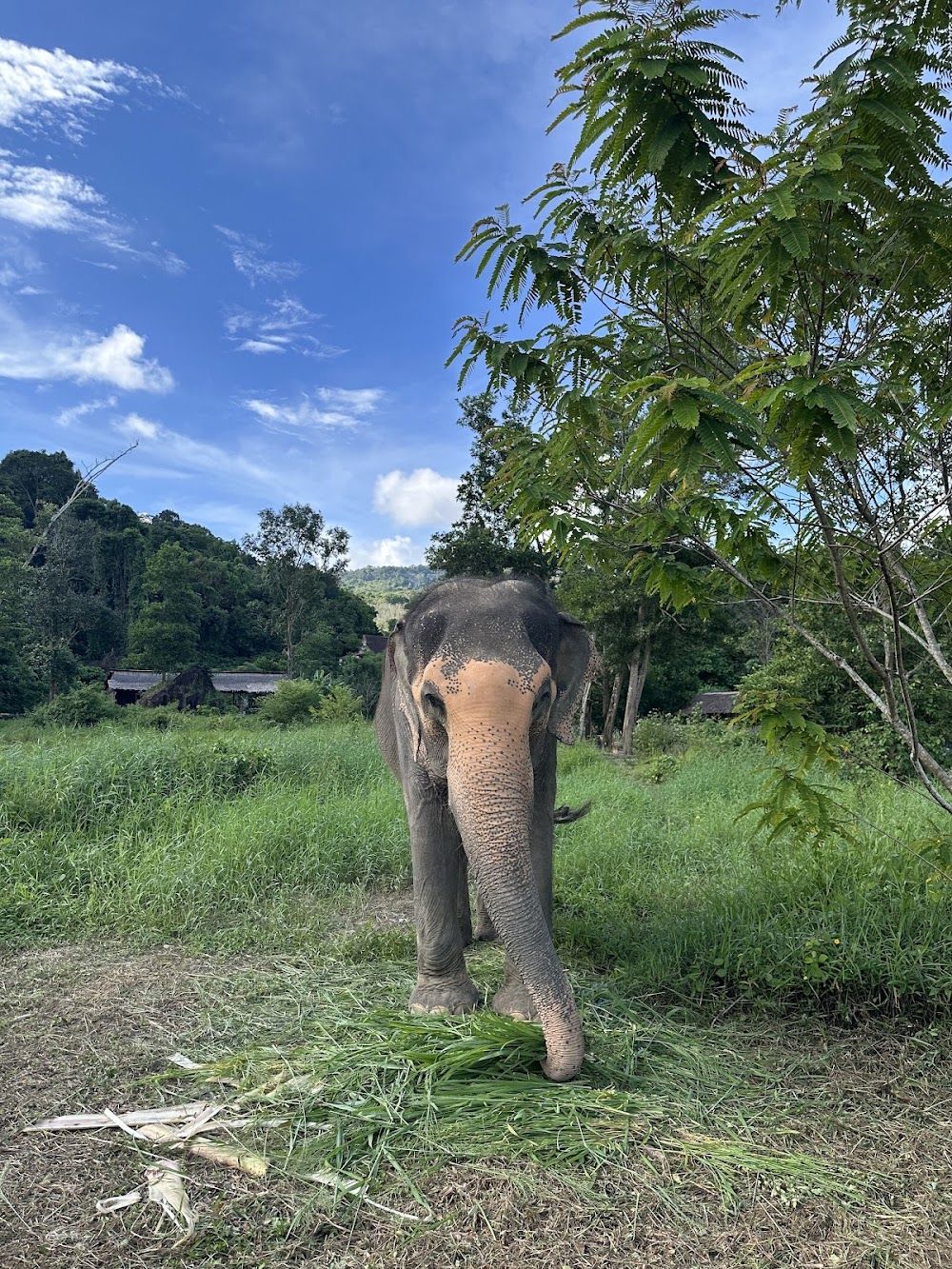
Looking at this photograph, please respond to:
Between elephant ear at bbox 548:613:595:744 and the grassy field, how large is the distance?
4.25 feet

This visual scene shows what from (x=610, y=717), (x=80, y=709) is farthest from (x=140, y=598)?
(x=610, y=717)

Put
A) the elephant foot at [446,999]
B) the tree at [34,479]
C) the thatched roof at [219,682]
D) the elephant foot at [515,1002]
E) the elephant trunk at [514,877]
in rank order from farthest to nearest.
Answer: the tree at [34,479]
the thatched roof at [219,682]
the elephant foot at [446,999]
the elephant foot at [515,1002]
the elephant trunk at [514,877]

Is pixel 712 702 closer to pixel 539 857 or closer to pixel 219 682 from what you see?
pixel 219 682

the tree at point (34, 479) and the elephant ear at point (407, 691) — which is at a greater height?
the tree at point (34, 479)

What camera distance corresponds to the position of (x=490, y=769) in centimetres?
282

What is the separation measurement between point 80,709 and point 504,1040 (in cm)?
2009

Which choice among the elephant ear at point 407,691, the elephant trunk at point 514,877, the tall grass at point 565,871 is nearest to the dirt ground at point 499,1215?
the elephant trunk at point 514,877

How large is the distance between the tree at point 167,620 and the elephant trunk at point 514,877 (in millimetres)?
32533

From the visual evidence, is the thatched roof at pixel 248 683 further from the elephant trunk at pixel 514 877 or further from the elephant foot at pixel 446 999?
the elephant trunk at pixel 514 877

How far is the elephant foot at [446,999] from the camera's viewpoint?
11.7 ft

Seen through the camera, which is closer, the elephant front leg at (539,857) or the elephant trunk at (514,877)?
the elephant trunk at (514,877)

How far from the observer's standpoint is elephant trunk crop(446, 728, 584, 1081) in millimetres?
2742

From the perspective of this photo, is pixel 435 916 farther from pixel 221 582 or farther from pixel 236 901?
pixel 221 582

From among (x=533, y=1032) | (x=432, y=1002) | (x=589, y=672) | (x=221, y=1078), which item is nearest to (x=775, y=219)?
(x=589, y=672)
